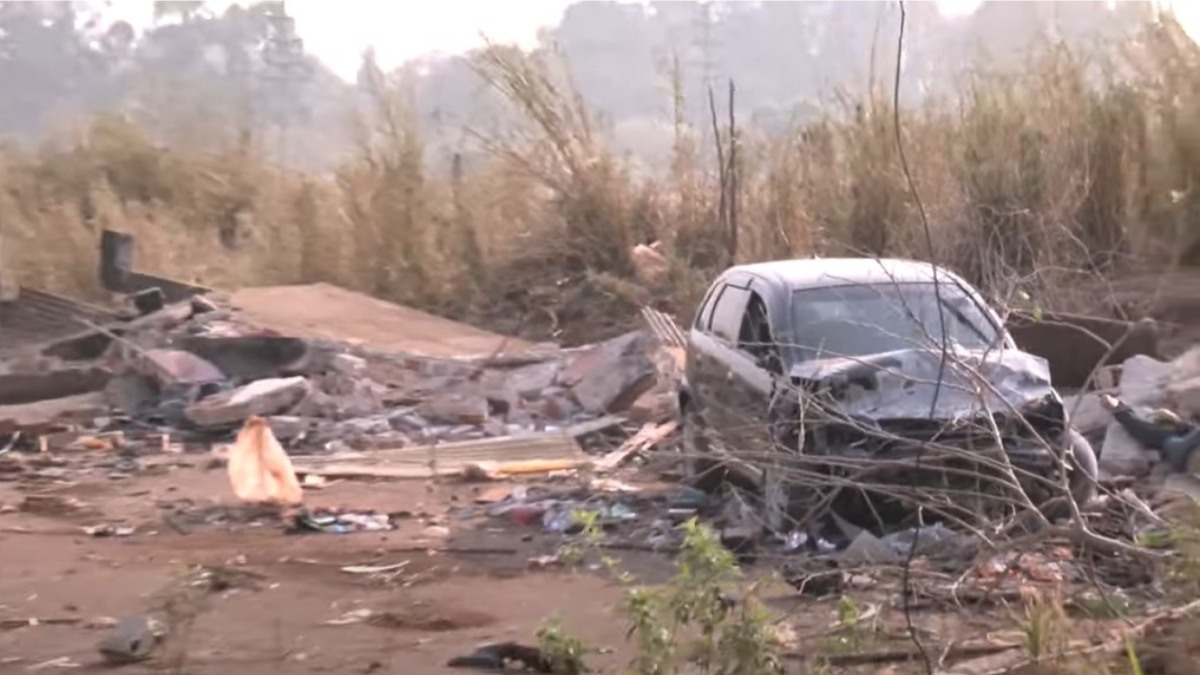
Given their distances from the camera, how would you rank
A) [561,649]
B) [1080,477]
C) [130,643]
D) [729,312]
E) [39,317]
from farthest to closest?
[39,317] < [729,312] < [1080,477] < [130,643] < [561,649]

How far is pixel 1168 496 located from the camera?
30.2 feet

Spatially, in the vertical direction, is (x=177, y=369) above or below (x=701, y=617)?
above

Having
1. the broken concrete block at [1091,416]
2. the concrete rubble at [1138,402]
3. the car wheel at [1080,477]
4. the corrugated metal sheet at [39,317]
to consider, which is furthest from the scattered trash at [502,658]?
the corrugated metal sheet at [39,317]

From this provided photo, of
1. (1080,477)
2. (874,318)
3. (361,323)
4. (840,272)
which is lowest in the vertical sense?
(1080,477)

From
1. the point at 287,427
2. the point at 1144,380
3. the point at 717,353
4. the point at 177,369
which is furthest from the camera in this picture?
the point at 177,369

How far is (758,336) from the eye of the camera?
10961 mm

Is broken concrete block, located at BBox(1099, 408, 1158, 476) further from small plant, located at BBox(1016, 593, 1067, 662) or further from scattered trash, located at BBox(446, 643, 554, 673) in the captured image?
scattered trash, located at BBox(446, 643, 554, 673)

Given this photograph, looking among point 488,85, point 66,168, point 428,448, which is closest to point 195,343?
point 428,448

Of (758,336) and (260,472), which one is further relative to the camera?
(260,472)

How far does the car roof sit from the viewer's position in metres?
10.5

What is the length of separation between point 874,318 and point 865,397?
1140 millimetres

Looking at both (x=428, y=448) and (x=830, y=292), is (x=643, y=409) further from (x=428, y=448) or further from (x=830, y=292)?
(x=830, y=292)

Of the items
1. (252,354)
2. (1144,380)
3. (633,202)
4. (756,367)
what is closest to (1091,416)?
(1144,380)

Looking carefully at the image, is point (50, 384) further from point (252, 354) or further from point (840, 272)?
point (840, 272)
